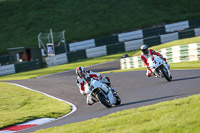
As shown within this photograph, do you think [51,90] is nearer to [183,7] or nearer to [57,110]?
[57,110]

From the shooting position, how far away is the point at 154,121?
24.3 ft

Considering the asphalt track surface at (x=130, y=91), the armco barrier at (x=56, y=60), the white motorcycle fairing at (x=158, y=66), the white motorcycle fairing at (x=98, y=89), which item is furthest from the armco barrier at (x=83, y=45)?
the white motorcycle fairing at (x=98, y=89)

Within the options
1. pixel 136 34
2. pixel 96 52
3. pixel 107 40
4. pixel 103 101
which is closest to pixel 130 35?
pixel 136 34

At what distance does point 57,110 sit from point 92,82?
7.36ft

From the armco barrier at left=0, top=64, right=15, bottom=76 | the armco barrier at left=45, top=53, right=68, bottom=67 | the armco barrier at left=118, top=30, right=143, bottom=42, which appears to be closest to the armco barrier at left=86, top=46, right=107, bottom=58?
the armco barrier at left=45, top=53, right=68, bottom=67

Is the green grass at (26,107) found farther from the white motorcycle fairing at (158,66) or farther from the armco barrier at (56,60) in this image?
the armco barrier at (56,60)

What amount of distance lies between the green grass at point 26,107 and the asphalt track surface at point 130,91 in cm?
69

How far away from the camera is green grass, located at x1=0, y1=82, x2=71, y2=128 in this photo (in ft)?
38.1

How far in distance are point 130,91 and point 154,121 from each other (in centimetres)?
719

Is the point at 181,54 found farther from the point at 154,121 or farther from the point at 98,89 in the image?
the point at 154,121

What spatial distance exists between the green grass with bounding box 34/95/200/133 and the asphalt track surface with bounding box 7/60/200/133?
145 cm

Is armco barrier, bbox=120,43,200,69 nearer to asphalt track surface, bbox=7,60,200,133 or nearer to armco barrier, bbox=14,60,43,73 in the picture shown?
asphalt track surface, bbox=7,60,200,133

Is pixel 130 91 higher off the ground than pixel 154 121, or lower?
lower

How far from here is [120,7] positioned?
42.4 meters
